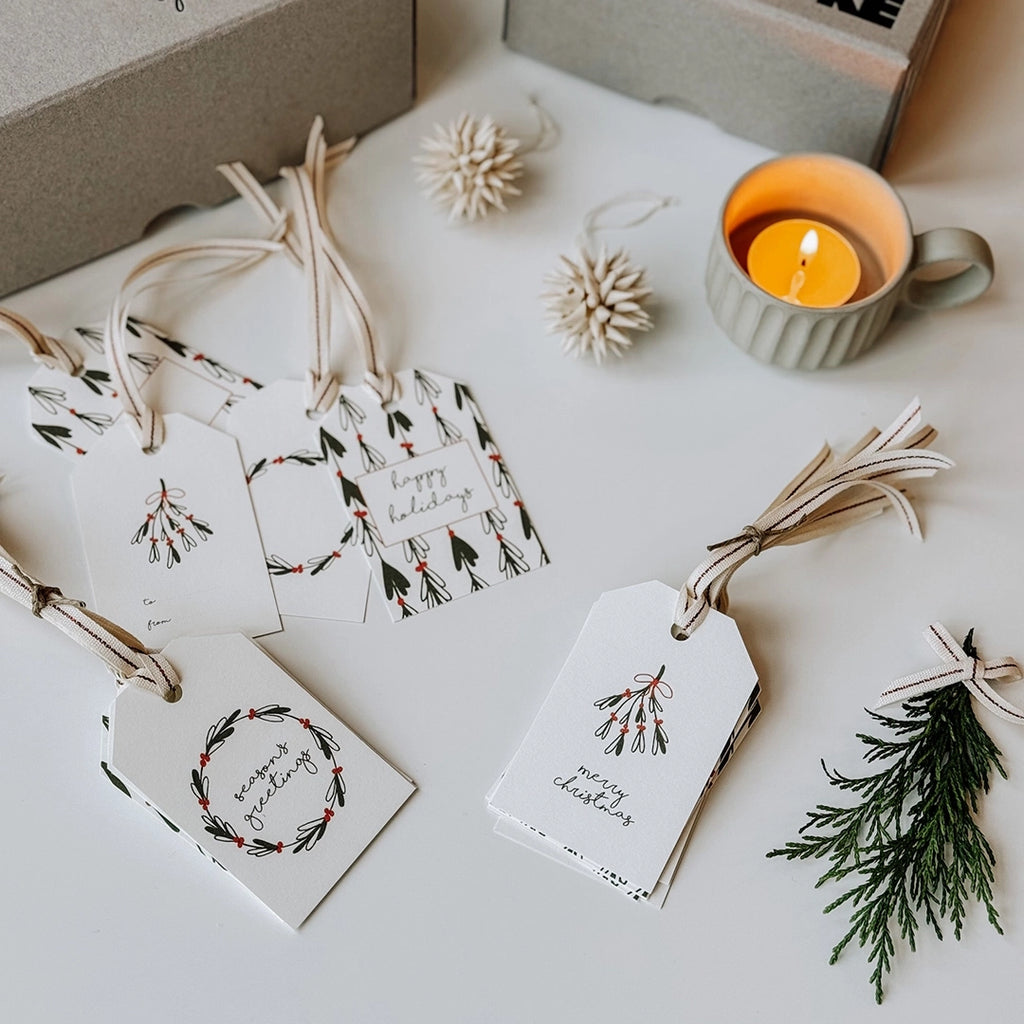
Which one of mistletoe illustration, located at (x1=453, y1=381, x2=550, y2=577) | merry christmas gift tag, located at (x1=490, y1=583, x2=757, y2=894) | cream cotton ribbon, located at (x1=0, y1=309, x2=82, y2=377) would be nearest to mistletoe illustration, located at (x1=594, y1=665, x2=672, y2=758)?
merry christmas gift tag, located at (x1=490, y1=583, x2=757, y2=894)

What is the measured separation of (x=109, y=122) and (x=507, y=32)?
344 millimetres

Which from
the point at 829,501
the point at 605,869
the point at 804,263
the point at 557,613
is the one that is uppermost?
the point at 804,263

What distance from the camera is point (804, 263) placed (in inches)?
30.3

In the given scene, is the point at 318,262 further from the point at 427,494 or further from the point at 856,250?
the point at 856,250

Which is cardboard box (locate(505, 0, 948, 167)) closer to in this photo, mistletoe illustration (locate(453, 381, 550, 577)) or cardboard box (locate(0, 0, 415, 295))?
cardboard box (locate(0, 0, 415, 295))

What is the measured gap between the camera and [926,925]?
62 centimetres

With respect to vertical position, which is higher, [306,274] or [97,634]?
[306,274]

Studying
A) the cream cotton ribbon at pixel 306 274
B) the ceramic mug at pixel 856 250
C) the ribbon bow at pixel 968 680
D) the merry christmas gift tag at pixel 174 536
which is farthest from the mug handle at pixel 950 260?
the merry christmas gift tag at pixel 174 536

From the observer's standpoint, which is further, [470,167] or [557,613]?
[470,167]

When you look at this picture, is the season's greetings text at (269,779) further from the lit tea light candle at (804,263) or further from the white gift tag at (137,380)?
the lit tea light candle at (804,263)

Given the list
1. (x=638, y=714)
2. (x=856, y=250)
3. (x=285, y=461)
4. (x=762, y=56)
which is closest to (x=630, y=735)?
(x=638, y=714)

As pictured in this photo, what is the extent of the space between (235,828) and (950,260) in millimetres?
575

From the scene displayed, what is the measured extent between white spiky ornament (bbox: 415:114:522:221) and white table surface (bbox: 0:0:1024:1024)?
23 mm

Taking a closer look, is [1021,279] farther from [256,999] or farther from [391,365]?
[256,999]
